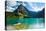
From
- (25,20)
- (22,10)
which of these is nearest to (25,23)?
(25,20)

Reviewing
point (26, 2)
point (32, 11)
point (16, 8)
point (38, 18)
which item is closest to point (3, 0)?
point (16, 8)

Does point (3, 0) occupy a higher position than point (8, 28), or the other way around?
point (3, 0)

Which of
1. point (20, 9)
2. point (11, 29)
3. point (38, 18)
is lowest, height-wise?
point (11, 29)

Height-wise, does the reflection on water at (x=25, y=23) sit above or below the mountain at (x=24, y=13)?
below

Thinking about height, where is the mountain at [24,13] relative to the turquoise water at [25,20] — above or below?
above

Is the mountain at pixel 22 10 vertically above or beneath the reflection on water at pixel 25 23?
above

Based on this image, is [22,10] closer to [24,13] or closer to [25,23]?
[24,13]

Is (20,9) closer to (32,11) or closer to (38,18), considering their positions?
(32,11)

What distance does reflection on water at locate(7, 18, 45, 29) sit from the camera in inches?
44.4

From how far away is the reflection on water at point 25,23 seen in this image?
113 cm

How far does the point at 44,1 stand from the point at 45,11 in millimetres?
133

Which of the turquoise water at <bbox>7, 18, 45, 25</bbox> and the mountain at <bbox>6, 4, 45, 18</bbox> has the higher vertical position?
the mountain at <bbox>6, 4, 45, 18</bbox>

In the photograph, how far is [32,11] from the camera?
116cm

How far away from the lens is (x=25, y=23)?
1.14 meters
